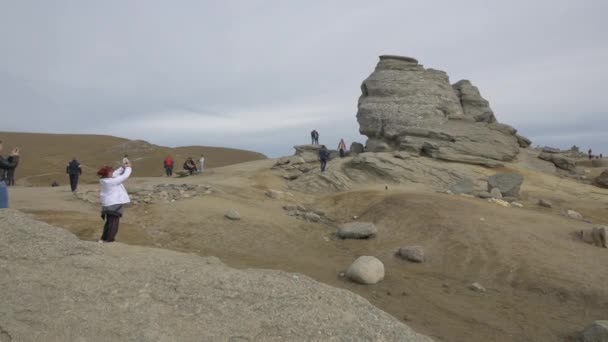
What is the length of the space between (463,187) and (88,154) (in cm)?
3342

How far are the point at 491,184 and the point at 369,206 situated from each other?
5.51 m

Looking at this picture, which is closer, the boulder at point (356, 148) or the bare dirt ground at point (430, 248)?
the bare dirt ground at point (430, 248)

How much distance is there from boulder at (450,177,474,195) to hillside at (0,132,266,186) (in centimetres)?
2110

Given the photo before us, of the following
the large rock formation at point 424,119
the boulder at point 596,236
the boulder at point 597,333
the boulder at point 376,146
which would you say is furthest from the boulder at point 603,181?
the boulder at point 597,333

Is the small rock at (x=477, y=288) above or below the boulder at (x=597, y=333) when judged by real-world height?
below

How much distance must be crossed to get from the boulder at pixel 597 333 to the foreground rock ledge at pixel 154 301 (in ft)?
11.5

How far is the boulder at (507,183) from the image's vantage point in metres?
15.9

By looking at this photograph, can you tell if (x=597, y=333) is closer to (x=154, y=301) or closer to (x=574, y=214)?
(x=154, y=301)

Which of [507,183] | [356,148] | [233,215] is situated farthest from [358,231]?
[356,148]

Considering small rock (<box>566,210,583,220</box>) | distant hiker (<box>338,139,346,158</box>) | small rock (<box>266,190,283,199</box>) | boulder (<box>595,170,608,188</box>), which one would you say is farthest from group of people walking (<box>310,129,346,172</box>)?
boulder (<box>595,170,608,188</box>)

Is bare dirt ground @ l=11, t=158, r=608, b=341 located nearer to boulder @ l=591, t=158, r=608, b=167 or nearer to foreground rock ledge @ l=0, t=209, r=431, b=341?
foreground rock ledge @ l=0, t=209, r=431, b=341

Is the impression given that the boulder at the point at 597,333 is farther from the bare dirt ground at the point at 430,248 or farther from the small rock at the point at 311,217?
the small rock at the point at 311,217

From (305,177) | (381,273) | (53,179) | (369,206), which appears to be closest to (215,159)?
(53,179)

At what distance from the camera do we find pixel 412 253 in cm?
988
